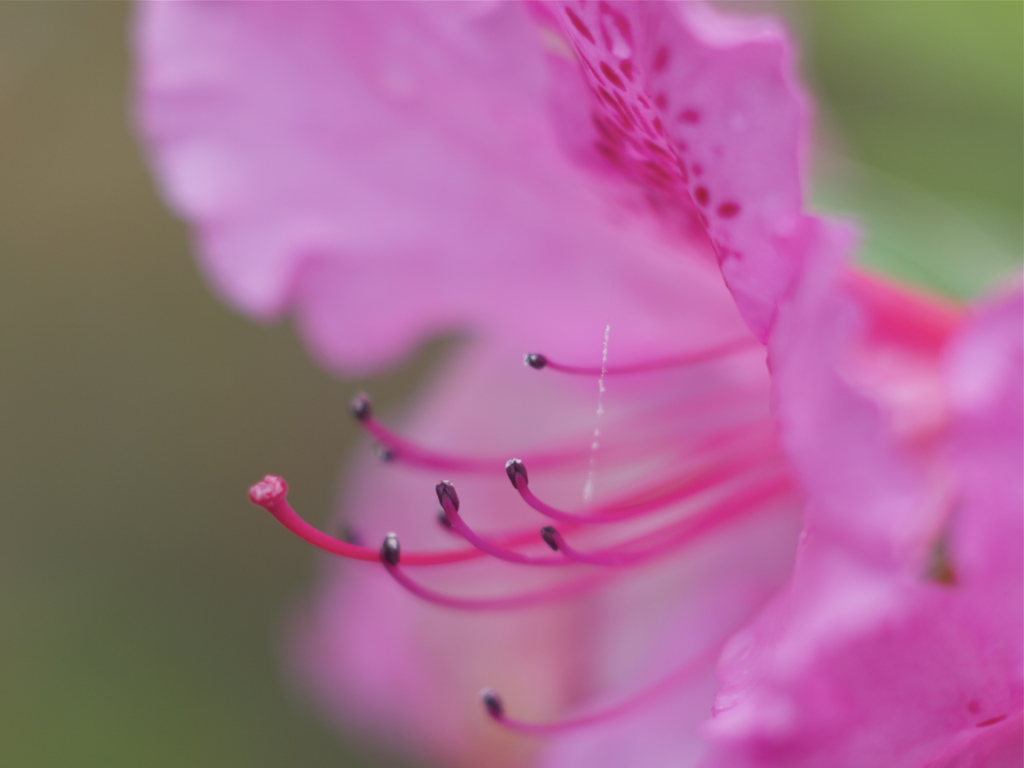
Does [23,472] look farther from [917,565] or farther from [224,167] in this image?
[917,565]

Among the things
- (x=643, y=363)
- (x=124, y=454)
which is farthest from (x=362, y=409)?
(x=124, y=454)

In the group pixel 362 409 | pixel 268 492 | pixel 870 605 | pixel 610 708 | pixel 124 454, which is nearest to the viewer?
pixel 870 605

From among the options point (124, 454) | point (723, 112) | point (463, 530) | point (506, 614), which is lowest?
point (506, 614)

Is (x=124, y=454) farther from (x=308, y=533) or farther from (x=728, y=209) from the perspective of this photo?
(x=728, y=209)

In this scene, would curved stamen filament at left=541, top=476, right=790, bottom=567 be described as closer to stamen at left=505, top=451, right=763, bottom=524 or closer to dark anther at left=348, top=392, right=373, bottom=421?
stamen at left=505, top=451, right=763, bottom=524

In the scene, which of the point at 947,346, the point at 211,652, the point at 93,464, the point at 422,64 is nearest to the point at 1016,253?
the point at 947,346

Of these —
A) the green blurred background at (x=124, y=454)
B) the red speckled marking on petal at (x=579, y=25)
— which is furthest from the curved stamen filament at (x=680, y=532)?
the green blurred background at (x=124, y=454)
